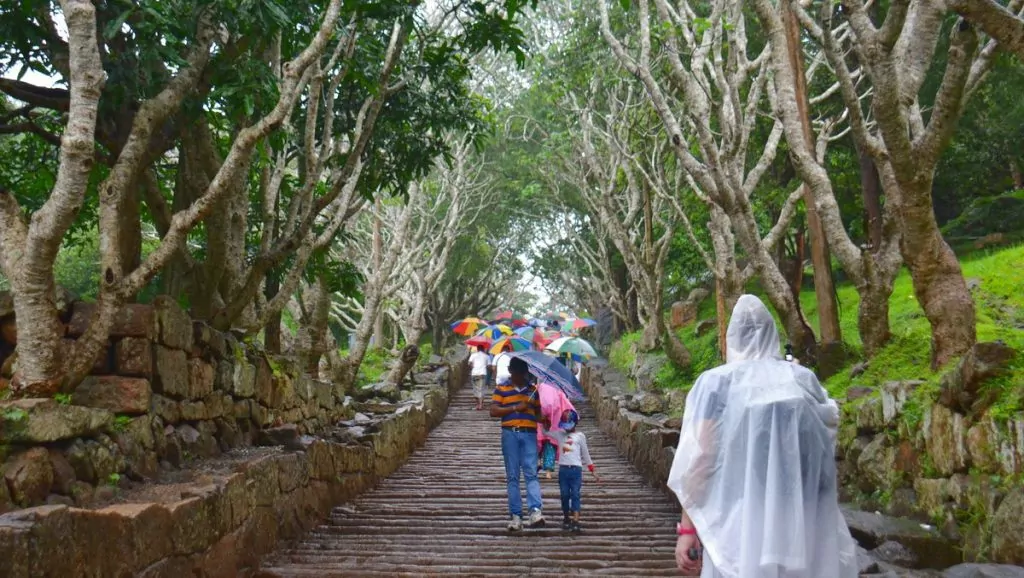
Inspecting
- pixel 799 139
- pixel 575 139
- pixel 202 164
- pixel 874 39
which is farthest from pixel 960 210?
pixel 202 164

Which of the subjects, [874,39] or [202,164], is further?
[202,164]

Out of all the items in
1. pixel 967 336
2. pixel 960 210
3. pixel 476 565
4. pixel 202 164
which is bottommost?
pixel 476 565

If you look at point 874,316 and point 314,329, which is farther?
point 314,329

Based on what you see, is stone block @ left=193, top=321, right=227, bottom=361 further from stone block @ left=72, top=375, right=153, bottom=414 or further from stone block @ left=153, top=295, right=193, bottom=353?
stone block @ left=72, top=375, right=153, bottom=414

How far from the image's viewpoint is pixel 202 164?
7984 mm

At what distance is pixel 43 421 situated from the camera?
4.67 m

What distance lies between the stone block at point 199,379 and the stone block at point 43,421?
5.40ft

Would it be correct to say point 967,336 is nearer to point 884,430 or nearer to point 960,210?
point 884,430

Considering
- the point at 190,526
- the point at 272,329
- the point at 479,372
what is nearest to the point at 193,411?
the point at 190,526

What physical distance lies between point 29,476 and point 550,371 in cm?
409

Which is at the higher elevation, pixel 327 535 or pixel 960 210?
pixel 960 210

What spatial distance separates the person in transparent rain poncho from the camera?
3172 mm

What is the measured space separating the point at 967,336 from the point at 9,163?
886cm

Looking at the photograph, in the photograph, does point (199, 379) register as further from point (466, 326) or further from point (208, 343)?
point (466, 326)
